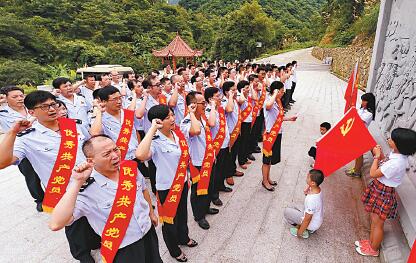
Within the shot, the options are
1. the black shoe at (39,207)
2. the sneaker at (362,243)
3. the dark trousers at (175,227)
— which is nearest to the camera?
the dark trousers at (175,227)

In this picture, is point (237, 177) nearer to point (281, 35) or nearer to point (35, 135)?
point (35, 135)

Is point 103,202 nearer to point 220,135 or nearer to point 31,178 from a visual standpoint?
point 220,135

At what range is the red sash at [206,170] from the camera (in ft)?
10.3

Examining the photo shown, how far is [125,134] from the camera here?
130 inches

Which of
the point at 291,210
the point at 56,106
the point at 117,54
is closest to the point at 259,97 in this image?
the point at 291,210

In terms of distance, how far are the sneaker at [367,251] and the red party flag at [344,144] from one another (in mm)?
829

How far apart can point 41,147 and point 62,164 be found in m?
0.26

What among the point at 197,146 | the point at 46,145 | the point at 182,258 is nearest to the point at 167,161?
the point at 197,146

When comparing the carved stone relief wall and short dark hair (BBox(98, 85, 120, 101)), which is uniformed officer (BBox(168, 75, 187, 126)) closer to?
short dark hair (BBox(98, 85, 120, 101))

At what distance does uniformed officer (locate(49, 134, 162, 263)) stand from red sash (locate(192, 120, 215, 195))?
1164 millimetres

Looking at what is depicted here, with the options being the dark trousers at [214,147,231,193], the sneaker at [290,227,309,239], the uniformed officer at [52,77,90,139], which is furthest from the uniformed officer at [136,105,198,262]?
the uniformed officer at [52,77,90,139]

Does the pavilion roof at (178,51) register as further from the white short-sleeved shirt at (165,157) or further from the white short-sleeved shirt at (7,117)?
the white short-sleeved shirt at (165,157)

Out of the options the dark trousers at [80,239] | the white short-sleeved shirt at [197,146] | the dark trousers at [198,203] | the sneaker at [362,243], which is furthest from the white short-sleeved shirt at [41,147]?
the sneaker at [362,243]

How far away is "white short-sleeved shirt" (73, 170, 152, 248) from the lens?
173cm
